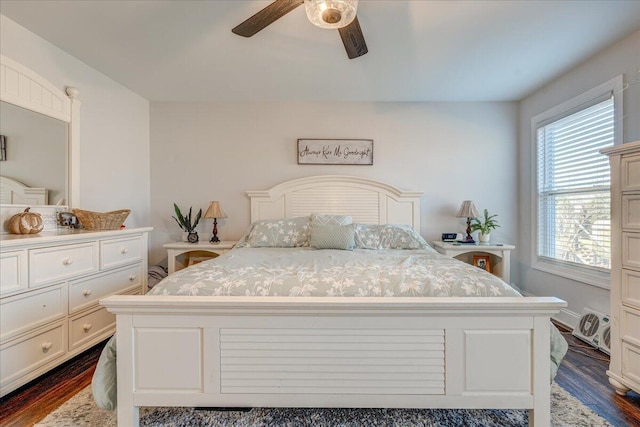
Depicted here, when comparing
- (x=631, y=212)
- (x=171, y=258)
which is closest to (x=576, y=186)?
(x=631, y=212)

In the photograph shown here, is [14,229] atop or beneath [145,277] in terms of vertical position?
atop

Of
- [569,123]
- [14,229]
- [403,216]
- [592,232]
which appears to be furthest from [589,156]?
[14,229]

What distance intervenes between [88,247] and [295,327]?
1.75 metres

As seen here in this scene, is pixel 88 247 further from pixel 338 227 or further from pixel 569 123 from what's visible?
pixel 569 123

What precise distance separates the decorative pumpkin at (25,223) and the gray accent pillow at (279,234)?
1.52m

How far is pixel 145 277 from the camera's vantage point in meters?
2.60

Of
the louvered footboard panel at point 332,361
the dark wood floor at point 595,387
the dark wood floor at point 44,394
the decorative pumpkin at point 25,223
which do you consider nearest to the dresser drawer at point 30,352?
the dark wood floor at point 44,394

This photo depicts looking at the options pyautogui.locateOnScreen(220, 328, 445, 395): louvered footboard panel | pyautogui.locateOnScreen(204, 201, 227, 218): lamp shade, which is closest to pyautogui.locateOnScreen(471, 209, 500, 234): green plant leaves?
pyautogui.locateOnScreen(220, 328, 445, 395): louvered footboard panel

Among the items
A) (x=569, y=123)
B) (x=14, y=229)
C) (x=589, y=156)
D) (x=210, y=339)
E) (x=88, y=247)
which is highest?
(x=569, y=123)

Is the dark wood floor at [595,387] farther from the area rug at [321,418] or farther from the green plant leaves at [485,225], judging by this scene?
the green plant leaves at [485,225]

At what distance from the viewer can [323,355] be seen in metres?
1.29

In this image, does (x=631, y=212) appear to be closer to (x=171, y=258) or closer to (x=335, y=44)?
(x=335, y=44)

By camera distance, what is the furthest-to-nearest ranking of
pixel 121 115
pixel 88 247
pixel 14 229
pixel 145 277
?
pixel 121 115, pixel 145 277, pixel 88 247, pixel 14 229

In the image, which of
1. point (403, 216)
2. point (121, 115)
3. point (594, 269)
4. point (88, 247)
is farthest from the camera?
point (403, 216)
